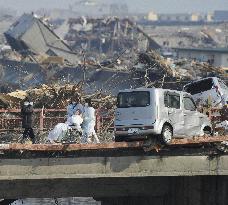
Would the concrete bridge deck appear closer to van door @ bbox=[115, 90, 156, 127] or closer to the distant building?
van door @ bbox=[115, 90, 156, 127]

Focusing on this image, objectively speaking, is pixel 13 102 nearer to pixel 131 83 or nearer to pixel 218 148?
pixel 218 148

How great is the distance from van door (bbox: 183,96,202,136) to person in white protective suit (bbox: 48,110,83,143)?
3603 mm

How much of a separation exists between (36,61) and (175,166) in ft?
174

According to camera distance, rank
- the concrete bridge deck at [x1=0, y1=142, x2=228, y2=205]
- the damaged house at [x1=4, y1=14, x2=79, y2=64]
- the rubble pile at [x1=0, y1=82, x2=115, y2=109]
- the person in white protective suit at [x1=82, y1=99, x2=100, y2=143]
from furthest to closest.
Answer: the damaged house at [x1=4, y1=14, x2=79, y2=64]
the rubble pile at [x1=0, y1=82, x2=115, y2=109]
the person in white protective suit at [x1=82, y1=99, x2=100, y2=143]
the concrete bridge deck at [x1=0, y1=142, x2=228, y2=205]

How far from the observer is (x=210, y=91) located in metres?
23.9

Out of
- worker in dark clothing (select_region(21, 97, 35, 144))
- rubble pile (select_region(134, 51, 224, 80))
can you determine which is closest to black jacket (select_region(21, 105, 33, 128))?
worker in dark clothing (select_region(21, 97, 35, 144))

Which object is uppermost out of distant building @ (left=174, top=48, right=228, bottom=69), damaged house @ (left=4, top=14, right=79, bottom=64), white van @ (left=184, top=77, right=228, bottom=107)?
damaged house @ (left=4, top=14, right=79, bottom=64)

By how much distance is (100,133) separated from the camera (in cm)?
2022

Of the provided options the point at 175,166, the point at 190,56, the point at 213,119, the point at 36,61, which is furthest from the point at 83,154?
the point at 190,56

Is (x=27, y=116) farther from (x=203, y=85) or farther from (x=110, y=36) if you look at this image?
(x=110, y=36)

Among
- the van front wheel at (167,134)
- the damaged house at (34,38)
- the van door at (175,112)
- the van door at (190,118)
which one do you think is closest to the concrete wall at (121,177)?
the van front wheel at (167,134)

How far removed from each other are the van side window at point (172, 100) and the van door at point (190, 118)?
16.6 inches

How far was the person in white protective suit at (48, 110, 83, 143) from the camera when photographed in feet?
55.3

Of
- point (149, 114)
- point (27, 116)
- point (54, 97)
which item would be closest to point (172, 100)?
point (149, 114)
